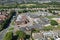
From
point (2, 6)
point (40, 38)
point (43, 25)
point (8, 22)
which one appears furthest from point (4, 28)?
point (2, 6)

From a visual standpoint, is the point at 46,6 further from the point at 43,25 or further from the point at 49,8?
the point at 43,25

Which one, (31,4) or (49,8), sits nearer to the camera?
(49,8)

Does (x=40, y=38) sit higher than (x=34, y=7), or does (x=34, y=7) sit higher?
(x=40, y=38)

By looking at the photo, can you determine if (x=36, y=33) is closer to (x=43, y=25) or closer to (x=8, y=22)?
(x=43, y=25)

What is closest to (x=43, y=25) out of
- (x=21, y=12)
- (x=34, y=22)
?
(x=34, y=22)

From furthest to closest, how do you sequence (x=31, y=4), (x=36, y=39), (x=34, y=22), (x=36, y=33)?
(x=31, y=4), (x=34, y=22), (x=36, y=33), (x=36, y=39)

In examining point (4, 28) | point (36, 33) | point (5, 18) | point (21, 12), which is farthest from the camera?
point (21, 12)
